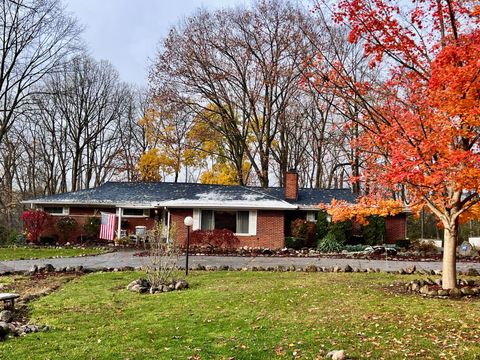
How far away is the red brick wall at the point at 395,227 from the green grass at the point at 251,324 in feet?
47.8

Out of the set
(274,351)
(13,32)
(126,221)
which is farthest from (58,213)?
(274,351)

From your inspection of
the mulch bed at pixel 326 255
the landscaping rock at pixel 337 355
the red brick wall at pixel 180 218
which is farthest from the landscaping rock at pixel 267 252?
the landscaping rock at pixel 337 355

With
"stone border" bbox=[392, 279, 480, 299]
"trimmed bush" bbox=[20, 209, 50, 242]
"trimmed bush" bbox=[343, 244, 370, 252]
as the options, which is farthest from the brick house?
"stone border" bbox=[392, 279, 480, 299]

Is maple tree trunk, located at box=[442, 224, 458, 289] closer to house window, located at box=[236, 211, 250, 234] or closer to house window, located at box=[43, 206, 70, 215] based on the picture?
house window, located at box=[236, 211, 250, 234]

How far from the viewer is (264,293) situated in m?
9.08

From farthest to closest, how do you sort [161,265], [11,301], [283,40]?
1. [283,40]
2. [161,265]
3. [11,301]

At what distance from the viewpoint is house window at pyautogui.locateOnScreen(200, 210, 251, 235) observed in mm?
23298

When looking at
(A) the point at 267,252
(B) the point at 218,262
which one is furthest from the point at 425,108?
(A) the point at 267,252

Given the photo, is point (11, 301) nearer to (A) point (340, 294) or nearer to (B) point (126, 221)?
(A) point (340, 294)

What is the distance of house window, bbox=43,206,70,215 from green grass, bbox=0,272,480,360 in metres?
16.4

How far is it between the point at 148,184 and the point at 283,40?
1174cm

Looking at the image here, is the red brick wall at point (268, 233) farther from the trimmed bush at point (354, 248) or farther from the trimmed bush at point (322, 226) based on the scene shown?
the trimmed bush at point (354, 248)

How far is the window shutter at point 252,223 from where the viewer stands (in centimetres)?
2309

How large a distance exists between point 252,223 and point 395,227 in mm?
7356
